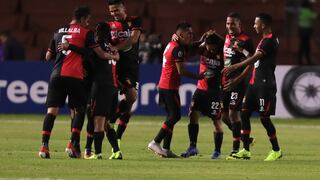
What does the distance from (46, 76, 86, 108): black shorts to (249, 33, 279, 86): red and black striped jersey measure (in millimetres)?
2637

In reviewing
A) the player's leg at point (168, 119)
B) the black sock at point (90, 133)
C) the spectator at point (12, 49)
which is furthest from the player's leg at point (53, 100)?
the spectator at point (12, 49)

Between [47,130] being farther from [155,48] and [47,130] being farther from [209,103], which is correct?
[155,48]

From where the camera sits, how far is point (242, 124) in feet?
54.1

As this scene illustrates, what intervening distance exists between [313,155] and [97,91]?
12.8 ft

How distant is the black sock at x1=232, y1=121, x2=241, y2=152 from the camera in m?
16.6

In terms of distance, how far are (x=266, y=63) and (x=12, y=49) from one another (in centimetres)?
1480

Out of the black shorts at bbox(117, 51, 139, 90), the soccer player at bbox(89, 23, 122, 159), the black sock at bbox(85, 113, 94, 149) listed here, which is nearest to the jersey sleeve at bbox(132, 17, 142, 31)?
the black shorts at bbox(117, 51, 139, 90)

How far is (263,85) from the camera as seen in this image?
52.9 ft

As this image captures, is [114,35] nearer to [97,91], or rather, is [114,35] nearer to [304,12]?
[97,91]

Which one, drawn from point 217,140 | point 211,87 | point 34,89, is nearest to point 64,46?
point 211,87

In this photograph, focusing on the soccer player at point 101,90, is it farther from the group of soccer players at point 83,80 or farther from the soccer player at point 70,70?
the soccer player at point 70,70

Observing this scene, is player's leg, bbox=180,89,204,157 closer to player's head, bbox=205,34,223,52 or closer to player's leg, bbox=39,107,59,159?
player's head, bbox=205,34,223,52

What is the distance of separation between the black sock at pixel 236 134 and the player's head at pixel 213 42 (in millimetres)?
1307

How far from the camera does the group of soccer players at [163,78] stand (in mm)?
15367
